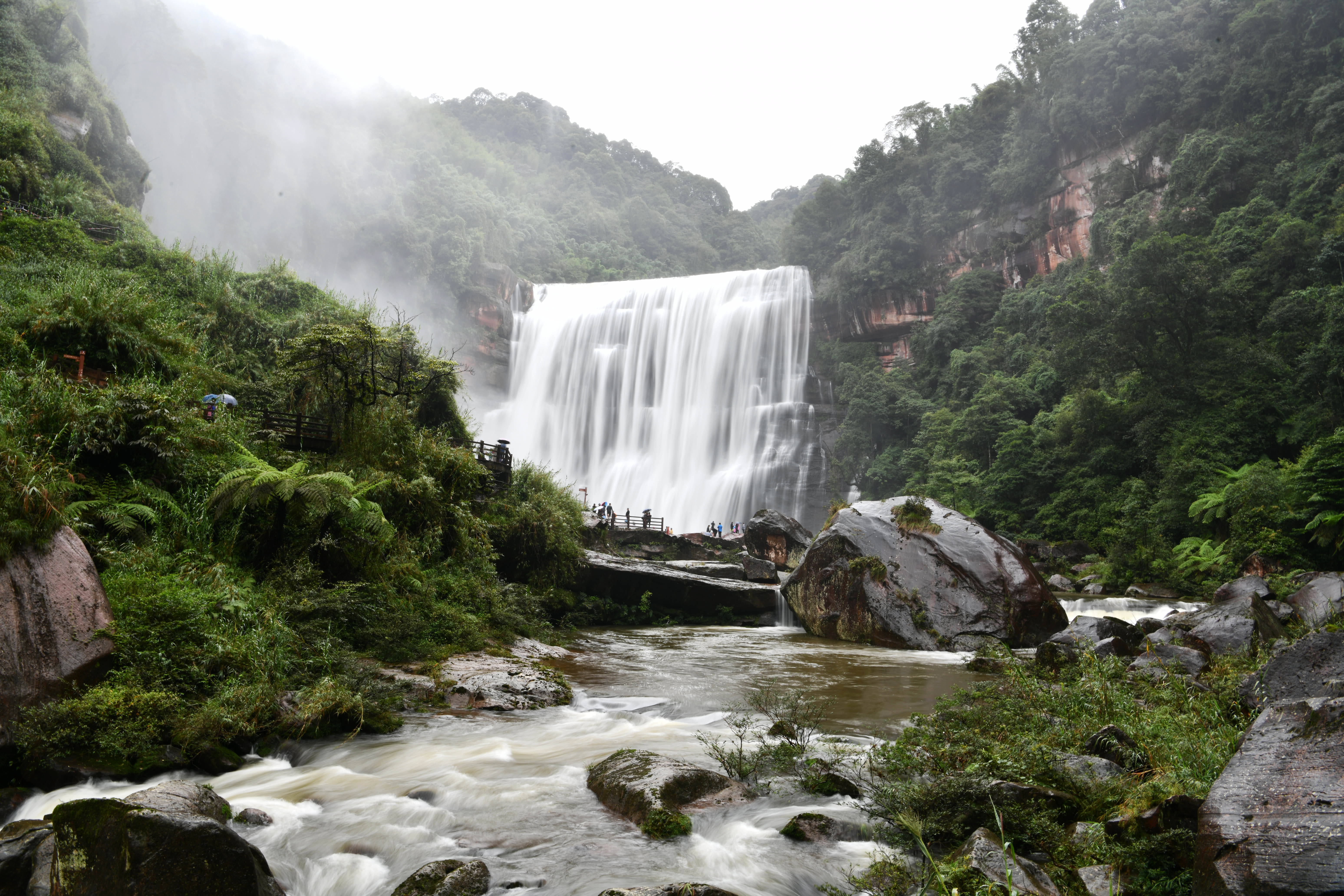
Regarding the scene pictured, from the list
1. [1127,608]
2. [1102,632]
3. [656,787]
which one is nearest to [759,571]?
[1127,608]

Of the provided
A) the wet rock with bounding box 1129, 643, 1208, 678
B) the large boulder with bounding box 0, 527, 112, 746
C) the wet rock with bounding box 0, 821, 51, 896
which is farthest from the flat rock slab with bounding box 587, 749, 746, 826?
the wet rock with bounding box 1129, 643, 1208, 678

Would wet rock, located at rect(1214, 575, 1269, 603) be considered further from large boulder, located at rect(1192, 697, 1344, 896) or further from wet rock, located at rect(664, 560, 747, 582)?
large boulder, located at rect(1192, 697, 1344, 896)

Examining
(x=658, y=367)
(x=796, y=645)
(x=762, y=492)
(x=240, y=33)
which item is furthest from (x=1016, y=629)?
(x=240, y=33)

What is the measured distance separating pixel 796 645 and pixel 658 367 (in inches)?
1564

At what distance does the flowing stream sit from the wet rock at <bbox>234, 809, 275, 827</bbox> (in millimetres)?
51

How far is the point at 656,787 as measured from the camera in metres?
4.95

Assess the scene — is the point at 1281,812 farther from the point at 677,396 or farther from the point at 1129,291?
the point at 677,396

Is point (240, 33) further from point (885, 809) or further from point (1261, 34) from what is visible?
point (885, 809)

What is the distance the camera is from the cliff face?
43406 millimetres

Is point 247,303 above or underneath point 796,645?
above

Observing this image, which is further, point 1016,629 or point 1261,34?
point 1261,34

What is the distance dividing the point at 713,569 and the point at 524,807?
15.8 meters

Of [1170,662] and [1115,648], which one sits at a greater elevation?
[1170,662]

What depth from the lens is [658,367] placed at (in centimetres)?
5184
